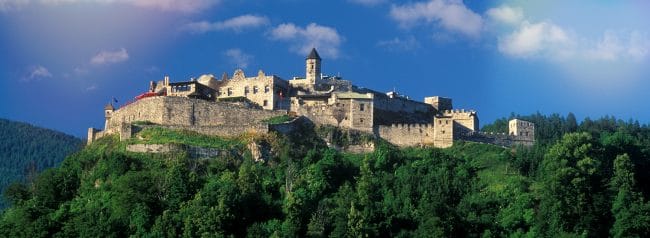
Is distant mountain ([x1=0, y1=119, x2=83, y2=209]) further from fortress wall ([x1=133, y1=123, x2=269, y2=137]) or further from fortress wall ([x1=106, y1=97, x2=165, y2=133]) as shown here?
fortress wall ([x1=133, y1=123, x2=269, y2=137])

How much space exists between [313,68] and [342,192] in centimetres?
1609

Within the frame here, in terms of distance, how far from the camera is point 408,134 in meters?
71.5

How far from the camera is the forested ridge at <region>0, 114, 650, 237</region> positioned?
60.0 metres

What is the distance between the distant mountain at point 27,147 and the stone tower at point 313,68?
123ft

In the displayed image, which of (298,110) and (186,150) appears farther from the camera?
(298,110)

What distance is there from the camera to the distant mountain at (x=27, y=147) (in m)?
109

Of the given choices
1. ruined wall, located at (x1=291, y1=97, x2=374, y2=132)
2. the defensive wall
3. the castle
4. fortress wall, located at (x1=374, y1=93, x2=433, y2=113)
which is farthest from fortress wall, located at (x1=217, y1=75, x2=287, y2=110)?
fortress wall, located at (x1=374, y1=93, x2=433, y2=113)

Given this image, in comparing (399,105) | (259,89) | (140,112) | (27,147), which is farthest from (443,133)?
(27,147)

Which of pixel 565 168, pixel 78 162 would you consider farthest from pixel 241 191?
pixel 565 168

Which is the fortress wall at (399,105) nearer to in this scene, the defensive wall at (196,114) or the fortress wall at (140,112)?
the defensive wall at (196,114)

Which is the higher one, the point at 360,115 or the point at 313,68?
the point at 313,68

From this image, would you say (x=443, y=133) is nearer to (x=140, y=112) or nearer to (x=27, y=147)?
(x=140, y=112)

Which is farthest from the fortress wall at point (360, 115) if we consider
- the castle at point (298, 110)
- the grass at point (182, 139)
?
the grass at point (182, 139)

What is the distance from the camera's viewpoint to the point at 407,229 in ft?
201
